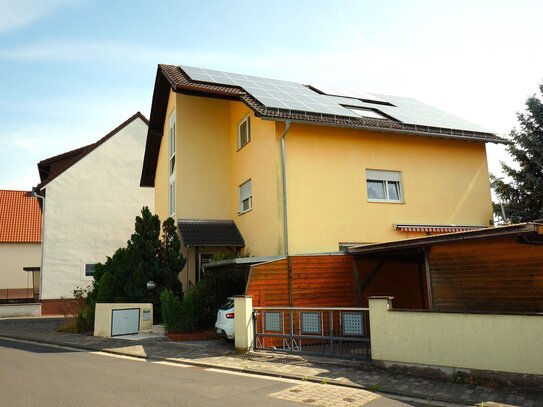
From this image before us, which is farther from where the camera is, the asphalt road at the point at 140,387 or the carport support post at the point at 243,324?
the carport support post at the point at 243,324

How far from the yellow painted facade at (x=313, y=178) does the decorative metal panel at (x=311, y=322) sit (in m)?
3.99

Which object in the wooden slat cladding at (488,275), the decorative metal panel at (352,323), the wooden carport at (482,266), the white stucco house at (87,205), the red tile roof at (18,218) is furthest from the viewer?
the red tile roof at (18,218)

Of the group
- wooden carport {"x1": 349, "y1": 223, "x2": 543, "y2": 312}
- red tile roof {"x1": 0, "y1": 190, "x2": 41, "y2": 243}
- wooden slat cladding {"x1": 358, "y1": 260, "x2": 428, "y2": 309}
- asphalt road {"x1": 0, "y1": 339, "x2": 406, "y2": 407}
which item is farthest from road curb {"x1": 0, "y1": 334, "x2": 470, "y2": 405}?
red tile roof {"x1": 0, "y1": 190, "x2": 41, "y2": 243}

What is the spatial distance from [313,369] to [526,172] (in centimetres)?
1754

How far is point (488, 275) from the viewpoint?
1048 cm

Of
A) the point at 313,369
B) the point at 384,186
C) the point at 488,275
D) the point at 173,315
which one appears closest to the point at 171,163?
the point at 173,315

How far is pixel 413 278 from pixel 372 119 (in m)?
5.69

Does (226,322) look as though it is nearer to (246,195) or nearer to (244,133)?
(246,195)

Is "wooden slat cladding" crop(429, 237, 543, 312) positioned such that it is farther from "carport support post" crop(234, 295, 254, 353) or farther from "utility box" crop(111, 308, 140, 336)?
"utility box" crop(111, 308, 140, 336)

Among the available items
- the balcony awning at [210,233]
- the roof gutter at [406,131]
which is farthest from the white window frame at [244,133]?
the roof gutter at [406,131]

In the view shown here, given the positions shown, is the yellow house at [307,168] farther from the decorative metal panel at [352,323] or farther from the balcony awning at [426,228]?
the decorative metal panel at [352,323]

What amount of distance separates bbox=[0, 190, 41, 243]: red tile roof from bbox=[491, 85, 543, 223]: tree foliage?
30149 mm

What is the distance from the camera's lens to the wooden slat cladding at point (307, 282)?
1230 centimetres

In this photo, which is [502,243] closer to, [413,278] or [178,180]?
[413,278]
